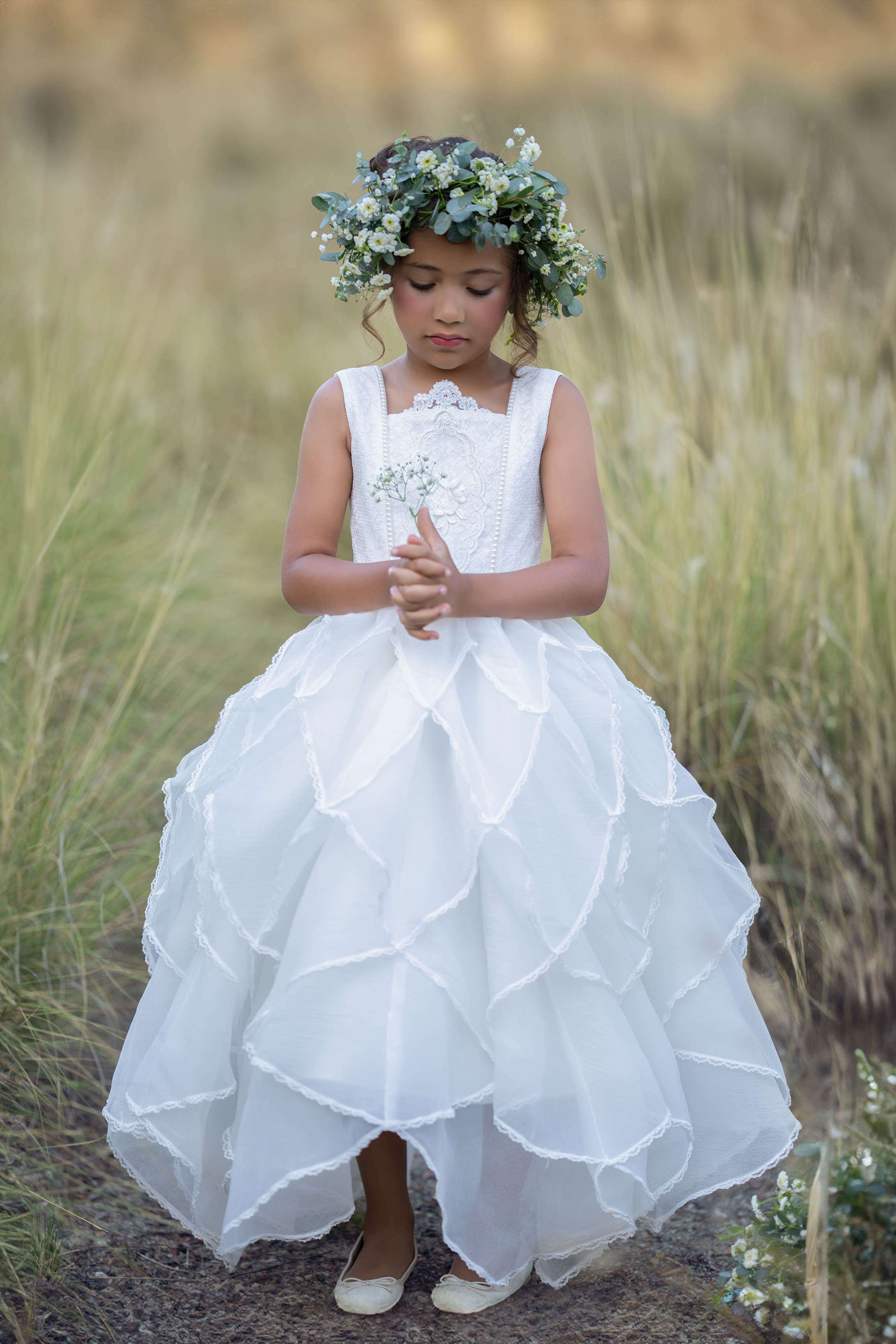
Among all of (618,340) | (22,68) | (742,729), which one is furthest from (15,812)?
(22,68)

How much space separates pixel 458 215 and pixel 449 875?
953 millimetres

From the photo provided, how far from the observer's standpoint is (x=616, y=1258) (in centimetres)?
204

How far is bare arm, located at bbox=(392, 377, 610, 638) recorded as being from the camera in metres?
1.68

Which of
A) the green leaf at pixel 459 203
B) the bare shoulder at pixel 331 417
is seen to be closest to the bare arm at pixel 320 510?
the bare shoulder at pixel 331 417

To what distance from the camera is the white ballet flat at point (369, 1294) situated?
1.82 meters

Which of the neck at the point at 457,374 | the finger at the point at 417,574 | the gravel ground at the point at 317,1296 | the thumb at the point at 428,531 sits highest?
the neck at the point at 457,374

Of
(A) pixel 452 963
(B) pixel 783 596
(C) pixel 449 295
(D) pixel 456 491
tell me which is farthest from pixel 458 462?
(B) pixel 783 596

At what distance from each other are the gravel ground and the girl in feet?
0.19

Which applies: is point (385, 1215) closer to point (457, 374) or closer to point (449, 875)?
point (449, 875)

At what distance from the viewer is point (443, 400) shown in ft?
6.40

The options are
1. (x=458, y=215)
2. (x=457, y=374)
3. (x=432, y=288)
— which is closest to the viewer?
(x=458, y=215)

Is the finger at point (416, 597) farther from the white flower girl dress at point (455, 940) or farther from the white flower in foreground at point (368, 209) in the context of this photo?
the white flower in foreground at point (368, 209)

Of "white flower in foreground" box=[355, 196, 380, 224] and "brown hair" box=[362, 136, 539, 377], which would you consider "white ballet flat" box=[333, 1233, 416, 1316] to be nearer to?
"brown hair" box=[362, 136, 539, 377]

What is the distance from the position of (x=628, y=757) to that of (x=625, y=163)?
27.5 feet
